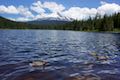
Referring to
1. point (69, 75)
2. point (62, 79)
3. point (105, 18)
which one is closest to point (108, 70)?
point (69, 75)

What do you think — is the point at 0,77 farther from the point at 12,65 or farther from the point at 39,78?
the point at 12,65

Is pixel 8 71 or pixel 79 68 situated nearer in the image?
pixel 8 71

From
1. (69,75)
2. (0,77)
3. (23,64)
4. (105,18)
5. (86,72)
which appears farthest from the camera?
(105,18)

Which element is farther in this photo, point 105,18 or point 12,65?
point 105,18

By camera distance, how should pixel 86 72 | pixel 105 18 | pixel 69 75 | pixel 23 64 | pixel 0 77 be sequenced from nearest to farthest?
pixel 0 77 → pixel 69 75 → pixel 86 72 → pixel 23 64 → pixel 105 18

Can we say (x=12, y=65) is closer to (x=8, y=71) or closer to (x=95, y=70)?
(x=8, y=71)

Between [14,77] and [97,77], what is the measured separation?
6471mm

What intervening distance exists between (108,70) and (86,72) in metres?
2.54

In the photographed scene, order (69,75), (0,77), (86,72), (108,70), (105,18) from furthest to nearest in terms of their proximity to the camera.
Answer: (105,18), (108,70), (86,72), (69,75), (0,77)

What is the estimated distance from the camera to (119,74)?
56.8 feet

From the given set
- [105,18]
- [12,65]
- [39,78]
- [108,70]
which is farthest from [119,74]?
[105,18]

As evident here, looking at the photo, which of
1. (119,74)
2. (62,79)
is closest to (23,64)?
(62,79)

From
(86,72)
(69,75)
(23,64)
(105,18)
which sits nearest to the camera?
(69,75)

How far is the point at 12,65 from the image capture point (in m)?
20.1
